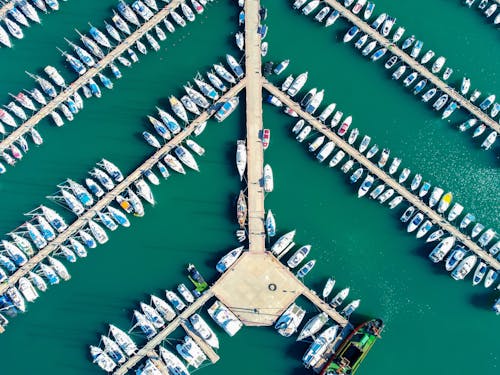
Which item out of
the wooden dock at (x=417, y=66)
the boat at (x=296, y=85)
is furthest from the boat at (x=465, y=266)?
the boat at (x=296, y=85)

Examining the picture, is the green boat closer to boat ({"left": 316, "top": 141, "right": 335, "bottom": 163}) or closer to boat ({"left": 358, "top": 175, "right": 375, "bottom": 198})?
boat ({"left": 358, "top": 175, "right": 375, "bottom": 198})

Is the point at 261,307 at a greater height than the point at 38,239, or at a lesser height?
lesser

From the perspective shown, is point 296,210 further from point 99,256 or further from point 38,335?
point 38,335

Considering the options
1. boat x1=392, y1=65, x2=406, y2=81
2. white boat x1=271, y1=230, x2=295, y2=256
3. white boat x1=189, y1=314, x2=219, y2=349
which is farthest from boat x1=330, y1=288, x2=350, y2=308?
boat x1=392, y1=65, x2=406, y2=81

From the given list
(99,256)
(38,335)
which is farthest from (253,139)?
(38,335)

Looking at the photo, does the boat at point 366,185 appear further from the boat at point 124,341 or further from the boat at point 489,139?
the boat at point 124,341

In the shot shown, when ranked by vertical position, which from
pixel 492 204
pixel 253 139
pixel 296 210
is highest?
pixel 253 139

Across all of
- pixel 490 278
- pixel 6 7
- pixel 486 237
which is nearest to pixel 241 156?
pixel 486 237
